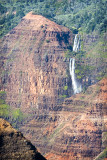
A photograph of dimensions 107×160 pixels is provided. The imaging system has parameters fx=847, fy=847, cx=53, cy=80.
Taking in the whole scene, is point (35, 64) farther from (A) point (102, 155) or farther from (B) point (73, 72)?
(A) point (102, 155)

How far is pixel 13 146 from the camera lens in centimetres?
5381

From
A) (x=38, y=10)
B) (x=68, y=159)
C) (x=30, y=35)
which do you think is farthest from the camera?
(x=38, y=10)

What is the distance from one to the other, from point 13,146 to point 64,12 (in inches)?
2071

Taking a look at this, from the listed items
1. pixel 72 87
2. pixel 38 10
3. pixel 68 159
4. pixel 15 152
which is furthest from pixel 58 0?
pixel 15 152

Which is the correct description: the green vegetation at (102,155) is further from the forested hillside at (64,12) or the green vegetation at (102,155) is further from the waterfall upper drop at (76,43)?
the forested hillside at (64,12)

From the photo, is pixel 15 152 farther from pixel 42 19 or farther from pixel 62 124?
pixel 42 19

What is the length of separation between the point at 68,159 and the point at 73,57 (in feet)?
43.6

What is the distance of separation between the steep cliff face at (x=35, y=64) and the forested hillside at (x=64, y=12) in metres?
3.21

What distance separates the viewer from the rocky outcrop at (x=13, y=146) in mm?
53594

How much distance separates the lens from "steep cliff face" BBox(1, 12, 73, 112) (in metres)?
88.5

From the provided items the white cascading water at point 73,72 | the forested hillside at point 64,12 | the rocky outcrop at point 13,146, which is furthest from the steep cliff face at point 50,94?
the rocky outcrop at point 13,146

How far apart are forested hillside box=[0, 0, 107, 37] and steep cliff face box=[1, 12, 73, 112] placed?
3206 mm

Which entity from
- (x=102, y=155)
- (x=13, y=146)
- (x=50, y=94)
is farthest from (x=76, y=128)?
(x=13, y=146)

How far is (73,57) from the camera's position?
90.4m
